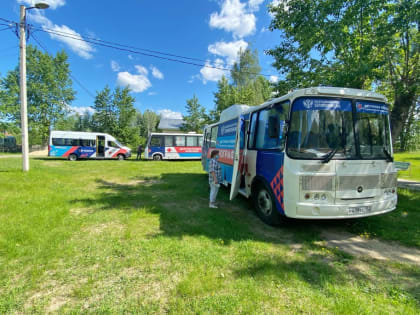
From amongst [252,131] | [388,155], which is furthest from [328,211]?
[252,131]

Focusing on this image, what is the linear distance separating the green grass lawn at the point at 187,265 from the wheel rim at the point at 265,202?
0.33 meters

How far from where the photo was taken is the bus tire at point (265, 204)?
429cm

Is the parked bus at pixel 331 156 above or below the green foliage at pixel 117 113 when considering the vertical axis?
below

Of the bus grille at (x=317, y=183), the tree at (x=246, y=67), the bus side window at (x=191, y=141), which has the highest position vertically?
the tree at (x=246, y=67)

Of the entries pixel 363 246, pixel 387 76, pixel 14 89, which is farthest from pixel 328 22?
pixel 14 89

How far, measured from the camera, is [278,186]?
4.01 metres

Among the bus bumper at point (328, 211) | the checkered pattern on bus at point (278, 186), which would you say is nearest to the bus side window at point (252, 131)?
the checkered pattern on bus at point (278, 186)

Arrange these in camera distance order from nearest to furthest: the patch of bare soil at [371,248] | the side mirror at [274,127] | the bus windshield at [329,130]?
the patch of bare soil at [371,248], the bus windshield at [329,130], the side mirror at [274,127]

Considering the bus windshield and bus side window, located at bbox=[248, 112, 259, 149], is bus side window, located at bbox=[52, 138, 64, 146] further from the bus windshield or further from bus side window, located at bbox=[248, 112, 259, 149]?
the bus windshield

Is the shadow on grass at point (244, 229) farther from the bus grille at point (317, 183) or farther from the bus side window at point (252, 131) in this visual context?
the bus side window at point (252, 131)

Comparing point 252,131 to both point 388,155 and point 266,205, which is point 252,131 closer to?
point 266,205

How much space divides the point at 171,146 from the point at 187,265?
17961 mm

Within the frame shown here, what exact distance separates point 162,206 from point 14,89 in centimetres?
4109

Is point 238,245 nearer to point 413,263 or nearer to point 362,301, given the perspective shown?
point 362,301
